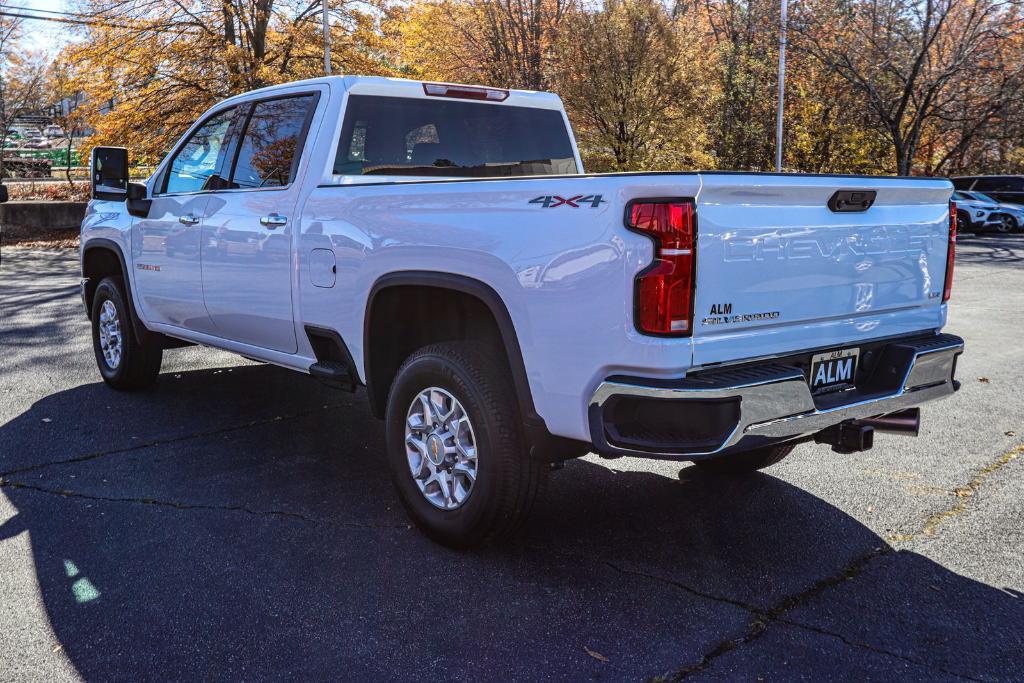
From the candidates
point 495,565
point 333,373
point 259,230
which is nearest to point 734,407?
point 495,565

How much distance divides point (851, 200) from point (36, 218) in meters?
22.0

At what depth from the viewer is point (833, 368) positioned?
3654 millimetres

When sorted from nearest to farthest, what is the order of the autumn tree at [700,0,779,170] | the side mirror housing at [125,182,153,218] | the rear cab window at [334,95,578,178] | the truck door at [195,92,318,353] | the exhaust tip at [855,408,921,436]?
1. the exhaust tip at [855,408,921,436]
2. the truck door at [195,92,318,353]
3. the rear cab window at [334,95,578,178]
4. the side mirror housing at [125,182,153,218]
5. the autumn tree at [700,0,779,170]

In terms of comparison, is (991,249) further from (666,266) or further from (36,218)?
(36,218)

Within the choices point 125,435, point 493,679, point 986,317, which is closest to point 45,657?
point 493,679

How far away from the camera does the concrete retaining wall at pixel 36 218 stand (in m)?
21.1

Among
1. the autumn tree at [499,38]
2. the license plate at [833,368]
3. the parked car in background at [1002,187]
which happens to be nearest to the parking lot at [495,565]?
the license plate at [833,368]

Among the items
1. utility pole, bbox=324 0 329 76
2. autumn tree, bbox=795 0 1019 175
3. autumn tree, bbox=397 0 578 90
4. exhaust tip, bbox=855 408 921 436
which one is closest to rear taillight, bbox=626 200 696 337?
exhaust tip, bbox=855 408 921 436

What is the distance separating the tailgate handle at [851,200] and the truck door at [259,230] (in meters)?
2.61

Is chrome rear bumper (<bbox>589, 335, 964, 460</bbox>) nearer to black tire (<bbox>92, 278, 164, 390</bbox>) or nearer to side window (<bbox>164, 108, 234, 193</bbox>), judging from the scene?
side window (<bbox>164, 108, 234, 193</bbox>)

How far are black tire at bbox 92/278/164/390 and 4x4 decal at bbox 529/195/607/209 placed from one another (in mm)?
4166

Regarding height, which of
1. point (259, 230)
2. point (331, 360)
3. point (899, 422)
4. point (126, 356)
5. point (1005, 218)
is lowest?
point (1005, 218)

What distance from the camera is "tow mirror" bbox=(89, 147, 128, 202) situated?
6.04m

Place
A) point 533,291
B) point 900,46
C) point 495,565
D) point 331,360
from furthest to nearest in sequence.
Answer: point 900,46 < point 331,360 < point 495,565 < point 533,291
